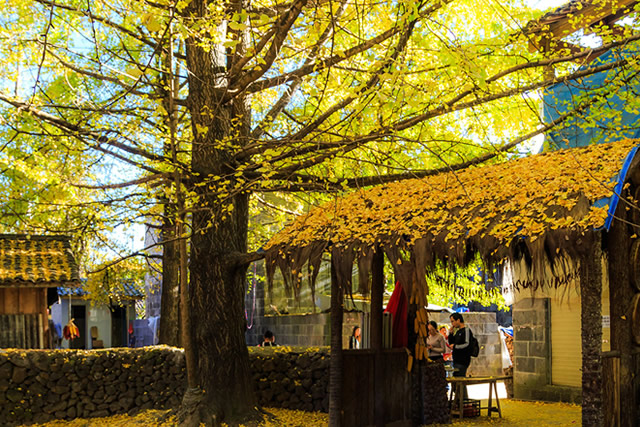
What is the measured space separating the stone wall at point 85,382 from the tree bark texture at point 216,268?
72.8 inches

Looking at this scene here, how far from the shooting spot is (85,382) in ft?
37.5

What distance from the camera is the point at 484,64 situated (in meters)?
9.13

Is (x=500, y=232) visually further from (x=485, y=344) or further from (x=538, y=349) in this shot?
(x=485, y=344)

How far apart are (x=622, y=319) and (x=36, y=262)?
9514 millimetres

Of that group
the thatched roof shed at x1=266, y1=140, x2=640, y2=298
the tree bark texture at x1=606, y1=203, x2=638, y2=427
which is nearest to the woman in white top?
the thatched roof shed at x1=266, y1=140, x2=640, y2=298

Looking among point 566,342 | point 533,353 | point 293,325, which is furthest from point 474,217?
point 293,325

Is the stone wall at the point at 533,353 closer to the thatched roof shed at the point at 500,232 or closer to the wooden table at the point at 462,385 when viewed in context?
the wooden table at the point at 462,385

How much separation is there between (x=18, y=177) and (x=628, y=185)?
39.4 ft

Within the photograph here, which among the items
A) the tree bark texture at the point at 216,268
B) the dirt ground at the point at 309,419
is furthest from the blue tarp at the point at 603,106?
the tree bark texture at the point at 216,268

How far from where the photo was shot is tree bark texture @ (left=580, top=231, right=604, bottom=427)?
258 inches

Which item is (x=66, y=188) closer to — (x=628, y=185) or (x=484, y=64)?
(x=484, y=64)

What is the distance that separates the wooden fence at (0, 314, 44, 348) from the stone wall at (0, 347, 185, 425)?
0.76 m

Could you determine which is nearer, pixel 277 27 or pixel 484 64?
pixel 277 27

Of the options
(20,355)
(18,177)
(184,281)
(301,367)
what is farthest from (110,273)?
(184,281)
